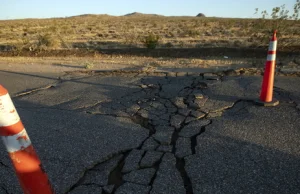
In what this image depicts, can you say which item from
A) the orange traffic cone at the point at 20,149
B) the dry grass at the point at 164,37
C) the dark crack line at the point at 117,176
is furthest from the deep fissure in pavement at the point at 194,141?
the dry grass at the point at 164,37

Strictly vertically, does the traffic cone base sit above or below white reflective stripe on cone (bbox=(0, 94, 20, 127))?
below

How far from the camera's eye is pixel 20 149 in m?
1.94

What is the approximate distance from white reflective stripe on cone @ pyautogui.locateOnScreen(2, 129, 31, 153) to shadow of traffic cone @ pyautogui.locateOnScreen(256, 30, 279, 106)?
156 inches

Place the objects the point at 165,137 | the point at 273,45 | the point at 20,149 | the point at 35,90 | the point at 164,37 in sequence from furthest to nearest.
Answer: the point at 164,37 → the point at 35,90 → the point at 273,45 → the point at 165,137 → the point at 20,149

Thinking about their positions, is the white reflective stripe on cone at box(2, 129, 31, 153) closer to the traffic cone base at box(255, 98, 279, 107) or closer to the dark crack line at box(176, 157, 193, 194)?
the dark crack line at box(176, 157, 193, 194)

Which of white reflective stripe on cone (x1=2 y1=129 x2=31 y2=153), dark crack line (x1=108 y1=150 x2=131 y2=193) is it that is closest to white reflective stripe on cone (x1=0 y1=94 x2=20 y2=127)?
white reflective stripe on cone (x1=2 y1=129 x2=31 y2=153)

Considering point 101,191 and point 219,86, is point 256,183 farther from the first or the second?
point 219,86

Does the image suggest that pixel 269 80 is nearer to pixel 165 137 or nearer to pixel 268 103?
pixel 268 103

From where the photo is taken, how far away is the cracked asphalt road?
271 cm

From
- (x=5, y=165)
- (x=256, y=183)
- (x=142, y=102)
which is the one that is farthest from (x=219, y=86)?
(x=5, y=165)

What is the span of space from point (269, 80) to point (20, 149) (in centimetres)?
404

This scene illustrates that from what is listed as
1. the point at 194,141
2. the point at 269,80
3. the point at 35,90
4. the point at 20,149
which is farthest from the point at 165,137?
the point at 35,90

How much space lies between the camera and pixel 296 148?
3225 millimetres

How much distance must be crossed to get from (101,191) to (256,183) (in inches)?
60.8
